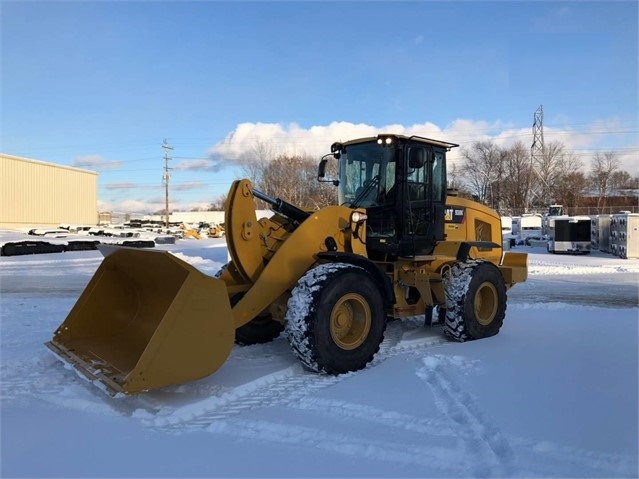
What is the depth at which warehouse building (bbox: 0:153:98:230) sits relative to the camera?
4316cm

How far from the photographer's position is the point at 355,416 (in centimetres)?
421

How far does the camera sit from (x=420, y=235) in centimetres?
708

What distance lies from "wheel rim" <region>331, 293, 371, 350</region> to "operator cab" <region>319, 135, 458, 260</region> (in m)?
1.28

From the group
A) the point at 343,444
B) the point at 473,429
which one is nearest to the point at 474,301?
the point at 473,429

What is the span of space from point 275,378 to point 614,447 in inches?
117

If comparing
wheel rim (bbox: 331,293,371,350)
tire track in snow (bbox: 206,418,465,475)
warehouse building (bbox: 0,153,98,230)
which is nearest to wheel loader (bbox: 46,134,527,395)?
wheel rim (bbox: 331,293,371,350)

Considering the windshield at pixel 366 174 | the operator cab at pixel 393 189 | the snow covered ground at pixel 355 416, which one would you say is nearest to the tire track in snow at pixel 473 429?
the snow covered ground at pixel 355 416

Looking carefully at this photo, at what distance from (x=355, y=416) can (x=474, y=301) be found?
340cm

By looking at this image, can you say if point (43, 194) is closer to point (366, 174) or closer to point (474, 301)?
point (366, 174)

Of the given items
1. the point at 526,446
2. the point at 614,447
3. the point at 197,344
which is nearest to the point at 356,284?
the point at 197,344

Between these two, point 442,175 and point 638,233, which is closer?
point 442,175

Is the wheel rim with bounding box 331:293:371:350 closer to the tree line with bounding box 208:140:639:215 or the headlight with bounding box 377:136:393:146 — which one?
the headlight with bounding box 377:136:393:146

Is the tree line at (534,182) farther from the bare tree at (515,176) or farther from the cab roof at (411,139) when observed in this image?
the cab roof at (411,139)

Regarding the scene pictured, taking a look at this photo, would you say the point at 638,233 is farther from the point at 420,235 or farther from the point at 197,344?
the point at 197,344
